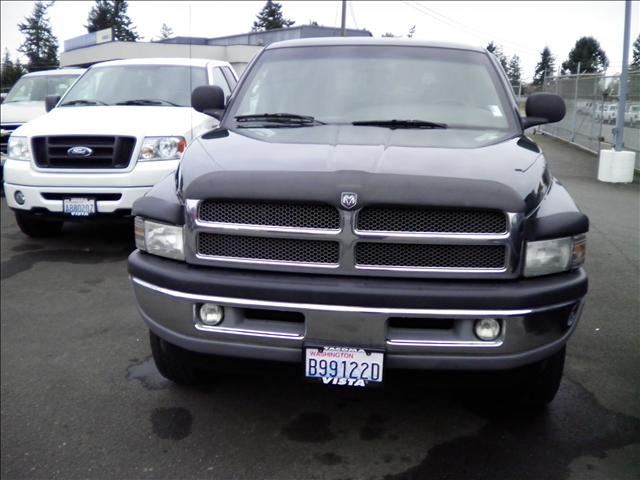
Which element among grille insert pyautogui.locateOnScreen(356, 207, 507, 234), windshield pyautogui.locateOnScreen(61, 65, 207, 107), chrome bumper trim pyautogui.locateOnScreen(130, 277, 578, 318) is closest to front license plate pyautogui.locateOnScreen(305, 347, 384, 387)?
chrome bumper trim pyautogui.locateOnScreen(130, 277, 578, 318)

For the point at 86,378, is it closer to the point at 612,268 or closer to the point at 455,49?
the point at 455,49

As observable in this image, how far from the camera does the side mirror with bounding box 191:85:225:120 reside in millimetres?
4551

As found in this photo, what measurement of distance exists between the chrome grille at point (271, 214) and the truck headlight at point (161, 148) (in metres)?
3.80

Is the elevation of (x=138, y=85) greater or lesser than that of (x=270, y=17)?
lesser

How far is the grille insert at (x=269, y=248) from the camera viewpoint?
2758mm

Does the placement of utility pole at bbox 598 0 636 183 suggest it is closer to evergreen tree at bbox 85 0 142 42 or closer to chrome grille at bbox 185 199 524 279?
chrome grille at bbox 185 199 524 279

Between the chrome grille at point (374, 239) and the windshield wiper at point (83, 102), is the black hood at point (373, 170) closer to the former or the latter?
the chrome grille at point (374, 239)

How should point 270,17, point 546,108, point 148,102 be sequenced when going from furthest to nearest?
point 270,17 → point 148,102 → point 546,108

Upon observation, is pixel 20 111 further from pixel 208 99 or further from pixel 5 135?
pixel 208 99

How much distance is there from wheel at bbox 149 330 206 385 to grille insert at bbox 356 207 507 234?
121 cm

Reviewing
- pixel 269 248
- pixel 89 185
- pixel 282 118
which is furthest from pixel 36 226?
pixel 269 248

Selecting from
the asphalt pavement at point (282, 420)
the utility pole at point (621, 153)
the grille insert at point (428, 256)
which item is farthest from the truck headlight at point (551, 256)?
the utility pole at point (621, 153)

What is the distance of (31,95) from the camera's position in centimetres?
1146

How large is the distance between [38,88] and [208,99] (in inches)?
328
